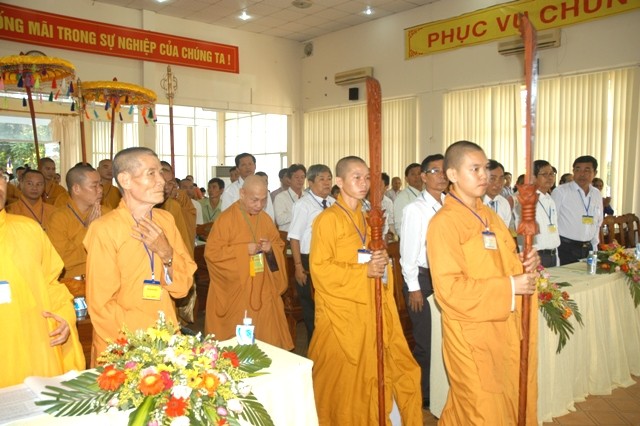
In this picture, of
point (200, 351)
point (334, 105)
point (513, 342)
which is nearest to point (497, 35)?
point (334, 105)

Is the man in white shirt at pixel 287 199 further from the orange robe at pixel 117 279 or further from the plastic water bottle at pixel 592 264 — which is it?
the orange robe at pixel 117 279

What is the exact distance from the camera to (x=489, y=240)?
226cm

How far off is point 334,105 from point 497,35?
3764 millimetres

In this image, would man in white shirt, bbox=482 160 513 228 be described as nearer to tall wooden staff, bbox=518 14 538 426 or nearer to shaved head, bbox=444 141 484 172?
shaved head, bbox=444 141 484 172

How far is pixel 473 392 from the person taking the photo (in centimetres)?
218

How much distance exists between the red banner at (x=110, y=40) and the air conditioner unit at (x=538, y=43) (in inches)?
203

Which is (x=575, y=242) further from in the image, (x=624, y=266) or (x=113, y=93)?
(x=113, y=93)

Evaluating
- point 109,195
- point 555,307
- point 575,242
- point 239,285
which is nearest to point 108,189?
point 109,195

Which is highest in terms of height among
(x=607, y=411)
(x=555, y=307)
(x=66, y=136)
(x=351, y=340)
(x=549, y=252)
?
(x=66, y=136)

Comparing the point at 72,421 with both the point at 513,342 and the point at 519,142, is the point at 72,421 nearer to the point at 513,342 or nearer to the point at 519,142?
the point at 513,342

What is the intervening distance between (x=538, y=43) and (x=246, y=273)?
6212 millimetres

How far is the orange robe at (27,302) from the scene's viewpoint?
6.60 ft

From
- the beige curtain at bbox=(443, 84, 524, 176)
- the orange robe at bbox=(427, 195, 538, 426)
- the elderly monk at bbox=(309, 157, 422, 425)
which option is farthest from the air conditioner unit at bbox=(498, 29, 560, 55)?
the orange robe at bbox=(427, 195, 538, 426)

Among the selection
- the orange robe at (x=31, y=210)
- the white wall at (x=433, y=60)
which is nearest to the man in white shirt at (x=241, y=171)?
the orange robe at (x=31, y=210)
